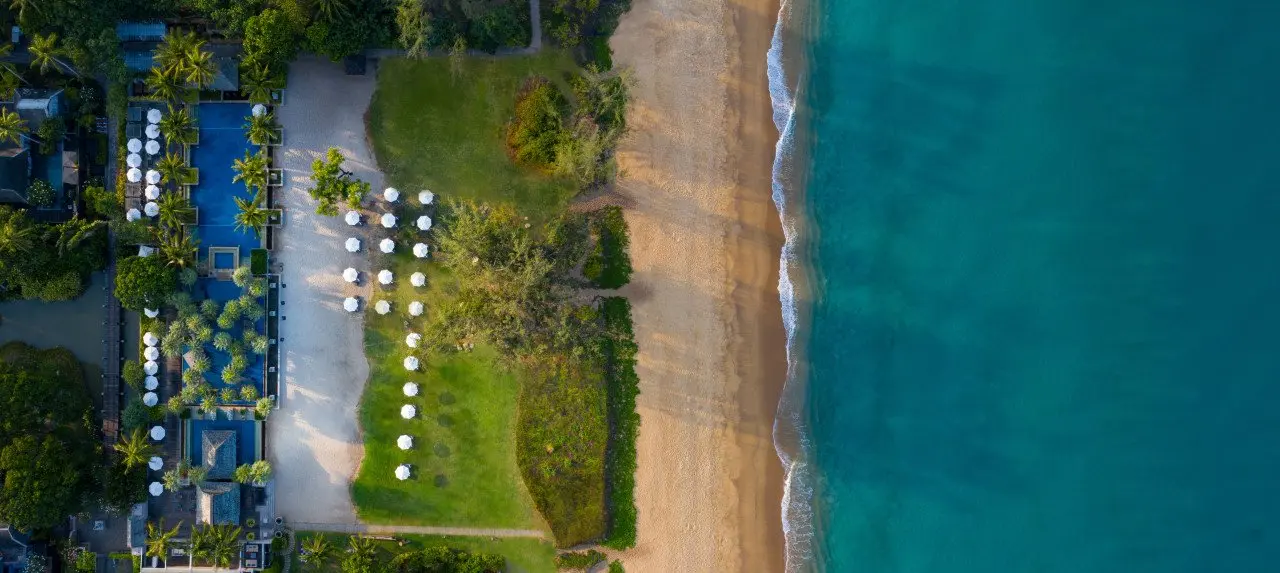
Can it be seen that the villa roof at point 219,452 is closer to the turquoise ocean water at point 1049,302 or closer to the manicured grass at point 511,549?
the manicured grass at point 511,549

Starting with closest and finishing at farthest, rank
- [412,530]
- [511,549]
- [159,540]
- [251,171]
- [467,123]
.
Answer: [251,171] < [159,540] < [467,123] < [511,549] < [412,530]

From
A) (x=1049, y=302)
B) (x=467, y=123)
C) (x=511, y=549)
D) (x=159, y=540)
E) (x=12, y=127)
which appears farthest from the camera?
(x=511, y=549)

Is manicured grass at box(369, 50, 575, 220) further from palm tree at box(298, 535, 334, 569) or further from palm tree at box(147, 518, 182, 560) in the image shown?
palm tree at box(147, 518, 182, 560)

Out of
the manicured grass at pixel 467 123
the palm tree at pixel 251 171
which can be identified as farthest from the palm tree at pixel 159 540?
the manicured grass at pixel 467 123

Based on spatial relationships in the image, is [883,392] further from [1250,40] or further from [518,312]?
[1250,40]

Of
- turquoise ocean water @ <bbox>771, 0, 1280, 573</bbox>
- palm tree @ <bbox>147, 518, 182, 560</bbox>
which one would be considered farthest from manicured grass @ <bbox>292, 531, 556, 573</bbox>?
turquoise ocean water @ <bbox>771, 0, 1280, 573</bbox>

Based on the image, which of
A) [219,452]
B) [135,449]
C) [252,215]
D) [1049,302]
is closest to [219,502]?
[219,452]

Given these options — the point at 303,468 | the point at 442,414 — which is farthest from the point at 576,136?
the point at 303,468

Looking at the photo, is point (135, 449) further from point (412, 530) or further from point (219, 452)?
point (412, 530)
